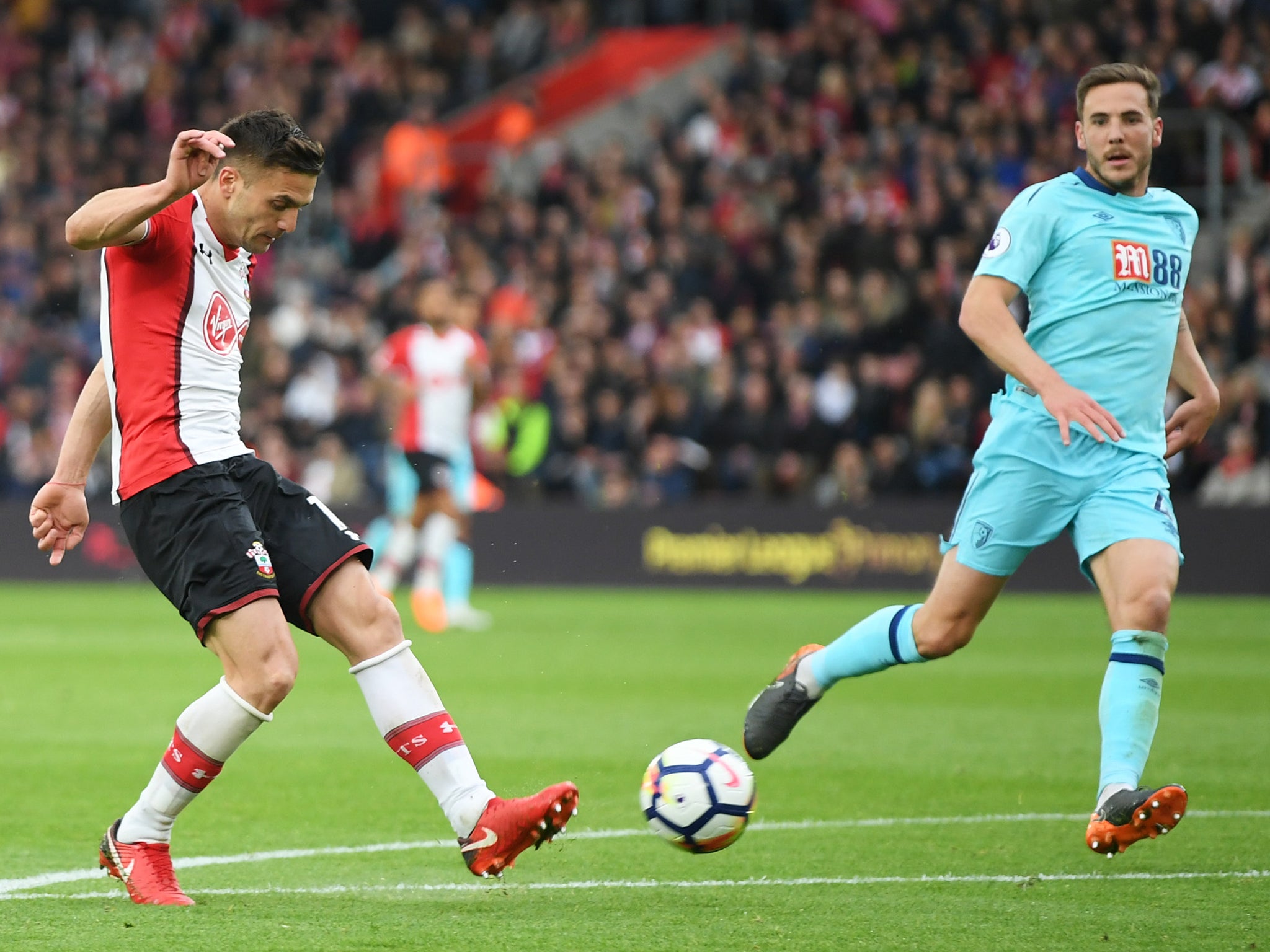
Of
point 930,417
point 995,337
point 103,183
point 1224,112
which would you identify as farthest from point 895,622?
point 103,183

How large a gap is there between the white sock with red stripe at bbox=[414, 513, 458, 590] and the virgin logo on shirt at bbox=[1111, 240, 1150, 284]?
9310 mm

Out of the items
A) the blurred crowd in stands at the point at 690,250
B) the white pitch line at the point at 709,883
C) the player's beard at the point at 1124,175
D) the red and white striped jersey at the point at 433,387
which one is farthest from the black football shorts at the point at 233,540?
the blurred crowd in stands at the point at 690,250

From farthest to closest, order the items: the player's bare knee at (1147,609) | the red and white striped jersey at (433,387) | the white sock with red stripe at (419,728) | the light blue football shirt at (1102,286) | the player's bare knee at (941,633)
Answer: the red and white striped jersey at (433,387), the player's bare knee at (941,633), the light blue football shirt at (1102,286), the player's bare knee at (1147,609), the white sock with red stripe at (419,728)

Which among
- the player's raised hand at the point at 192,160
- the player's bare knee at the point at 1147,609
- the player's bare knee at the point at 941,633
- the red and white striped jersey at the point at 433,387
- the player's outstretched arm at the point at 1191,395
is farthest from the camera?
the red and white striped jersey at the point at 433,387

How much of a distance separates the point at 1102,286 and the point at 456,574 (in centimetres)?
980

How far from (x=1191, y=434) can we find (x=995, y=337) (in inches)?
41.4

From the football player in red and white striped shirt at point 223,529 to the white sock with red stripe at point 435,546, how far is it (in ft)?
30.0

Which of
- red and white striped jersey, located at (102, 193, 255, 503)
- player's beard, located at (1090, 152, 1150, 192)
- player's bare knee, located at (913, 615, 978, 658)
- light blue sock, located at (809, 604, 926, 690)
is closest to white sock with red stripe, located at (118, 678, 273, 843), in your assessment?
red and white striped jersey, located at (102, 193, 255, 503)

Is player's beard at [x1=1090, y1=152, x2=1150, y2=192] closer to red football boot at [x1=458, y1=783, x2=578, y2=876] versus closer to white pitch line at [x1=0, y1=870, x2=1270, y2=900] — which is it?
white pitch line at [x1=0, y1=870, x2=1270, y2=900]

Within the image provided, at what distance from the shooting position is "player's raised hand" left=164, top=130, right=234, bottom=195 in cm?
456

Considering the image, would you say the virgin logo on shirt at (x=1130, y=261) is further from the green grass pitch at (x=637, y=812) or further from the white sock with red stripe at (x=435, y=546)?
the white sock with red stripe at (x=435, y=546)

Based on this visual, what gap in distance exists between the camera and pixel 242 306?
5.19m

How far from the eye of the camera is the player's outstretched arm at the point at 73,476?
514cm

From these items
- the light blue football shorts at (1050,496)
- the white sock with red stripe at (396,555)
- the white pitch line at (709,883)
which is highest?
the light blue football shorts at (1050,496)
